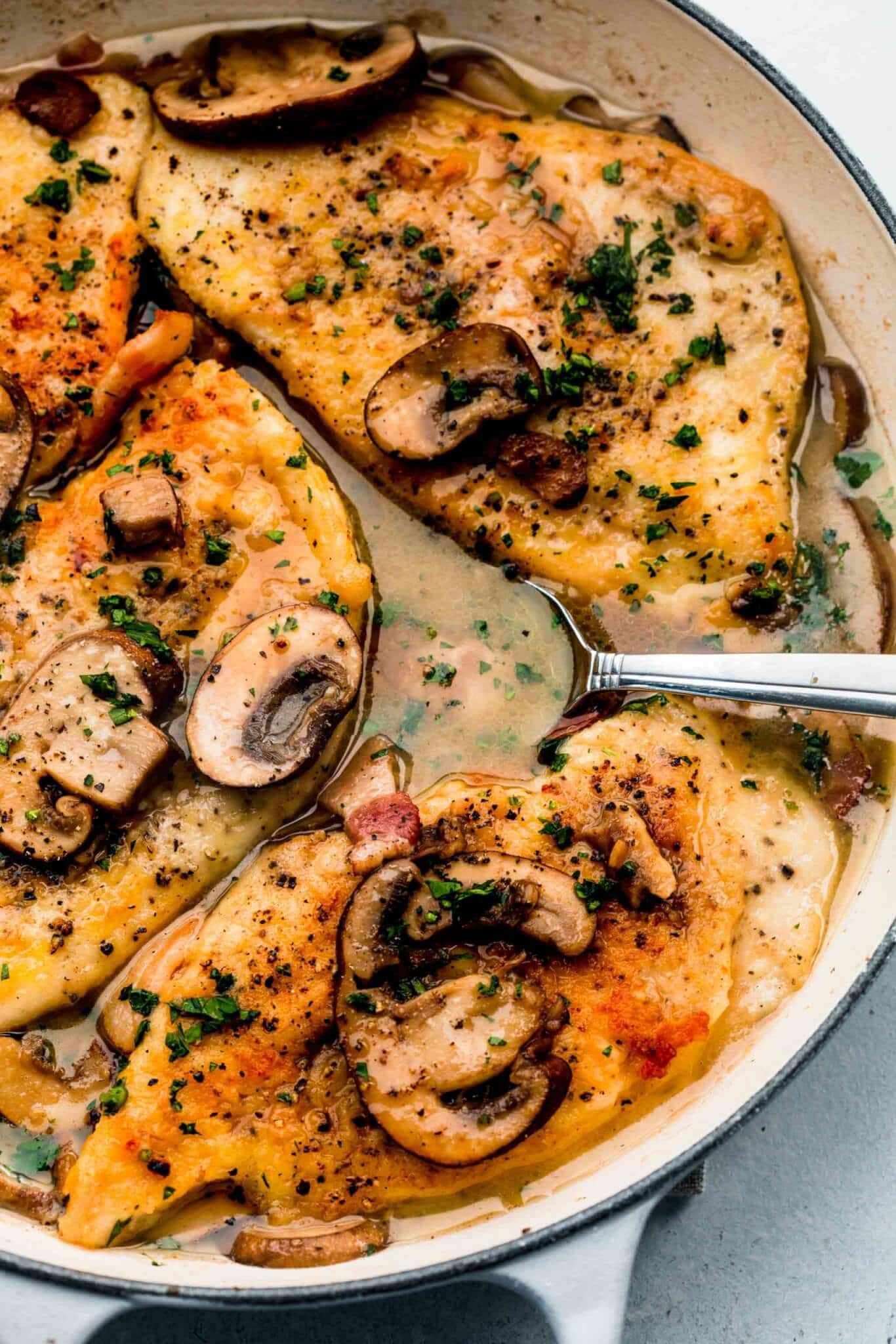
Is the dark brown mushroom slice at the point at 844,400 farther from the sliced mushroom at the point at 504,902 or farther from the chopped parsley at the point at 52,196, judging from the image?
the chopped parsley at the point at 52,196

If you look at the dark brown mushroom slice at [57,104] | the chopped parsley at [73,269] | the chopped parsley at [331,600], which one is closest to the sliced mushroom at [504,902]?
the chopped parsley at [331,600]

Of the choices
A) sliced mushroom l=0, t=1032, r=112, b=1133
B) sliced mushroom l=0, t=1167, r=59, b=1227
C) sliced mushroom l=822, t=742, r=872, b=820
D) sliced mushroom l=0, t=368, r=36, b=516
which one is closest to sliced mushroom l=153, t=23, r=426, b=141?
sliced mushroom l=0, t=368, r=36, b=516

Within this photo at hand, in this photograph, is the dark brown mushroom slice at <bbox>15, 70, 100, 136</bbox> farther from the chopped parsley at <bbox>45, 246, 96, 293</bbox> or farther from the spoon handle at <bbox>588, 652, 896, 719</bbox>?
the spoon handle at <bbox>588, 652, 896, 719</bbox>

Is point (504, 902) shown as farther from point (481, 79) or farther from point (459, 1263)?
point (481, 79)

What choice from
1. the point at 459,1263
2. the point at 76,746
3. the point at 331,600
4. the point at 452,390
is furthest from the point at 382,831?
the point at 452,390

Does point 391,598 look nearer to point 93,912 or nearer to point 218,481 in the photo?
Result: point 218,481
